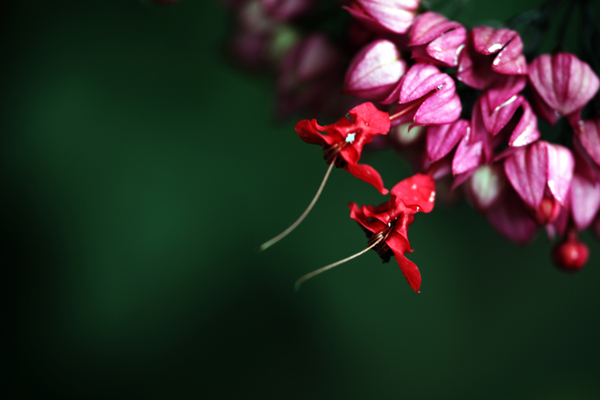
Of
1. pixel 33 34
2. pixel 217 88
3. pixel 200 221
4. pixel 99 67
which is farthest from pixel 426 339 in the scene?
pixel 33 34

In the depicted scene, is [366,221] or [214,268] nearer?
[366,221]

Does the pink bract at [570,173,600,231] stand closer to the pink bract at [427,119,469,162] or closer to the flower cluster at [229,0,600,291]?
the flower cluster at [229,0,600,291]

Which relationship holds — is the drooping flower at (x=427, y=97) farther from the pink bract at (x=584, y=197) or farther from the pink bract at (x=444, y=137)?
the pink bract at (x=584, y=197)

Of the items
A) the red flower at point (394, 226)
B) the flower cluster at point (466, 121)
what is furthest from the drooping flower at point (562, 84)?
the red flower at point (394, 226)

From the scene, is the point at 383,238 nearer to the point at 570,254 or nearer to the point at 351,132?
the point at 351,132

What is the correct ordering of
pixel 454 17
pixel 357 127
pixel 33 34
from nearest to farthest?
pixel 357 127 < pixel 454 17 < pixel 33 34

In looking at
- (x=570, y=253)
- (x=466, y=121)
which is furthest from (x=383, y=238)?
(x=570, y=253)

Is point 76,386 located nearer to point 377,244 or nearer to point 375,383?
point 375,383
